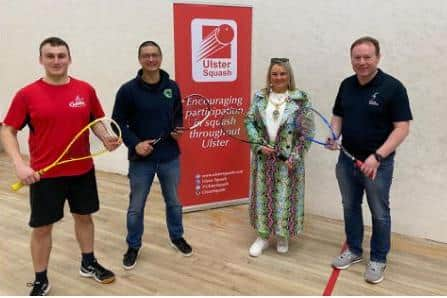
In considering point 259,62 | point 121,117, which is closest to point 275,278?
point 121,117

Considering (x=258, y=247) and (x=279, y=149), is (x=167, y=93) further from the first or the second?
(x=258, y=247)

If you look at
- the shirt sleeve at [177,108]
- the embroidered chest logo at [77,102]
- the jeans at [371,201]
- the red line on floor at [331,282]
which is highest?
the embroidered chest logo at [77,102]

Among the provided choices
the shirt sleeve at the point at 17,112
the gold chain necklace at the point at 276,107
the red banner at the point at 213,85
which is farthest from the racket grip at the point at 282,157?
the shirt sleeve at the point at 17,112

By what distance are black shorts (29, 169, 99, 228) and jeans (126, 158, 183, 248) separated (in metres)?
0.35

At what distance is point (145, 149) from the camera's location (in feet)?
8.89

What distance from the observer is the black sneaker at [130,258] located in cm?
295

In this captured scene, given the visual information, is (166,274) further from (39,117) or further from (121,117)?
(39,117)

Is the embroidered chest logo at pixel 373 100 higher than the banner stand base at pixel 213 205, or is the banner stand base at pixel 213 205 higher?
the embroidered chest logo at pixel 373 100

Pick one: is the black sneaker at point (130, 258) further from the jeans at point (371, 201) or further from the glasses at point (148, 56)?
the jeans at point (371, 201)

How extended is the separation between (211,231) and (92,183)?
131 centimetres

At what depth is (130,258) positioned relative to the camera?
117 inches

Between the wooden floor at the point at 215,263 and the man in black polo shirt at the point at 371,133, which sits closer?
the man in black polo shirt at the point at 371,133

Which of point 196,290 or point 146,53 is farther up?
point 146,53

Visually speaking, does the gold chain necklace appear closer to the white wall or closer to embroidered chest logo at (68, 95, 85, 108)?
the white wall
